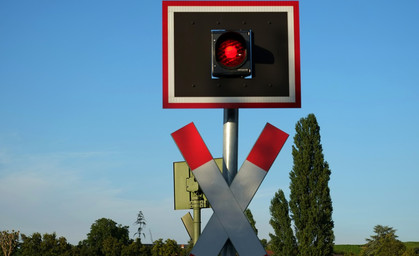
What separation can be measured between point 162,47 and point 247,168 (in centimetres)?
127

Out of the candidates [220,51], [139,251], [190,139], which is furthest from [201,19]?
[139,251]

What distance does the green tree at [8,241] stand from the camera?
Result: 4518 inches

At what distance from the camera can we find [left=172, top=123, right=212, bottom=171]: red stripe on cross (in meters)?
4.89

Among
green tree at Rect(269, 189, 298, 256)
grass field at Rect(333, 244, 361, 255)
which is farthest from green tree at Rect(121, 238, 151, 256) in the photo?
green tree at Rect(269, 189, 298, 256)

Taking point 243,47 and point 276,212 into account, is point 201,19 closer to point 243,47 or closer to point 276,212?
point 243,47

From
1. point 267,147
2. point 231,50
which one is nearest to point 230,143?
point 267,147

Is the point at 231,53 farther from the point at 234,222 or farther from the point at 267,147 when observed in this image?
the point at 234,222

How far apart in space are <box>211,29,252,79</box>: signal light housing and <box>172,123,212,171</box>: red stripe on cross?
53 cm

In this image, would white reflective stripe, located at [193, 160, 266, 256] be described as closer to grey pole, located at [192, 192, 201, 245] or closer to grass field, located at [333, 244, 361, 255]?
grey pole, located at [192, 192, 201, 245]

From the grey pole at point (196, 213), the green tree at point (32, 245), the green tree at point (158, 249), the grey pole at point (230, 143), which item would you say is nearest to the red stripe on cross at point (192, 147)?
the grey pole at point (230, 143)

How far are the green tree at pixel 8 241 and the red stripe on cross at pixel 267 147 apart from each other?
11726 centimetres

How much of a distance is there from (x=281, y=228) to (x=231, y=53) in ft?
151

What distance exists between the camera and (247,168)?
4871mm

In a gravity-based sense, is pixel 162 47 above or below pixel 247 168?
above
